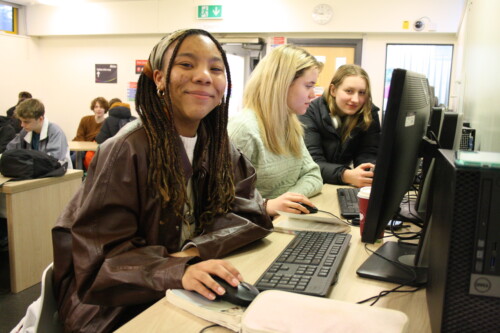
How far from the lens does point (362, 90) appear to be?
8.00 feet

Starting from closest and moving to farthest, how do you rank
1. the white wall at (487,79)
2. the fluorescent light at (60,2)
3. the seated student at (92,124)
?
the white wall at (487,79), the seated student at (92,124), the fluorescent light at (60,2)

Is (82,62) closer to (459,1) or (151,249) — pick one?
(459,1)

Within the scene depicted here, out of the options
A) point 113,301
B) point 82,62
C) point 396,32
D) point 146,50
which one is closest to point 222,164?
point 113,301

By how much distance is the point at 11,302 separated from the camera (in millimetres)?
2602

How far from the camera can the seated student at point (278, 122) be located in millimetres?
1841

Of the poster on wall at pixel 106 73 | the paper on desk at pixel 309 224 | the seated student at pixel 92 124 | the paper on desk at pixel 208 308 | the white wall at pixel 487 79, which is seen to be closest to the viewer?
the paper on desk at pixel 208 308

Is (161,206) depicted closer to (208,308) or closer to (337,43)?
(208,308)

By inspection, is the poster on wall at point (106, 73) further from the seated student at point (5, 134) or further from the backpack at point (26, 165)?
the backpack at point (26, 165)

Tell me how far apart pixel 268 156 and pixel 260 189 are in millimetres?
158

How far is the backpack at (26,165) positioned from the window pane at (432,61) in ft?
13.3

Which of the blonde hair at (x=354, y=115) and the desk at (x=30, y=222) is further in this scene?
the desk at (x=30, y=222)

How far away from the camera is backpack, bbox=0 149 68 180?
9.21ft

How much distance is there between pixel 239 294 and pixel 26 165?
2.50 metres

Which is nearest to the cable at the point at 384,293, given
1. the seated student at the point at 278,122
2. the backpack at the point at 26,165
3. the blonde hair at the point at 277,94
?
the seated student at the point at 278,122
